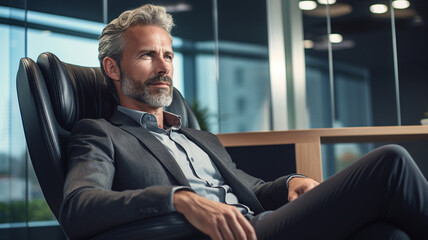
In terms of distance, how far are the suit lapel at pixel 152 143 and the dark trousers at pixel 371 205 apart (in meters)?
0.44

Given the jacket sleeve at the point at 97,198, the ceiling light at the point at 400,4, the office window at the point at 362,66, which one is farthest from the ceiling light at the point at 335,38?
the jacket sleeve at the point at 97,198

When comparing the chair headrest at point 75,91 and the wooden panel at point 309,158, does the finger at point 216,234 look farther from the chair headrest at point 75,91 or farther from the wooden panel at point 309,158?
the wooden panel at point 309,158

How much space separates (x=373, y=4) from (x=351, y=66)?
79 centimetres

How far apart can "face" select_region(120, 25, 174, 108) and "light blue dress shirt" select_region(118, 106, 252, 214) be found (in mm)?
86

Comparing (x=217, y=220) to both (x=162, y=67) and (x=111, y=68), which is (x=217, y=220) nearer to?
(x=162, y=67)

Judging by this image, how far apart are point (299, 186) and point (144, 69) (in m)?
0.68

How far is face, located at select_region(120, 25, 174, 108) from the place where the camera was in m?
1.68

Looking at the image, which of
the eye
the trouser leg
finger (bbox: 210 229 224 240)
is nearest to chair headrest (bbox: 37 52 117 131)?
the eye

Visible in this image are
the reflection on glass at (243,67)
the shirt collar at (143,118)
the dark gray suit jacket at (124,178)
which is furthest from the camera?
the reflection on glass at (243,67)

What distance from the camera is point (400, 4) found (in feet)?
18.3

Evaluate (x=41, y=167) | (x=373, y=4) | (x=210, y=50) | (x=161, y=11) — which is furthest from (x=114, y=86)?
(x=373, y=4)

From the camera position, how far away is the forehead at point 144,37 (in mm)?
1691

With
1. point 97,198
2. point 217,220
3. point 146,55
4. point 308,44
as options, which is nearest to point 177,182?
point 97,198

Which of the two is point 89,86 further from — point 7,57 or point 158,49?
point 7,57
